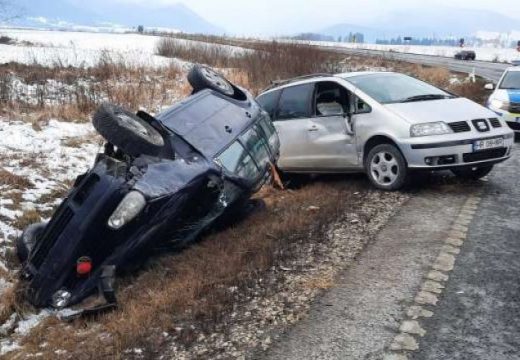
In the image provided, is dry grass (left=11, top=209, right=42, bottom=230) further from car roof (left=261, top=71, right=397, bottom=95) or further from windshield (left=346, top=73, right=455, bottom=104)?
windshield (left=346, top=73, right=455, bottom=104)

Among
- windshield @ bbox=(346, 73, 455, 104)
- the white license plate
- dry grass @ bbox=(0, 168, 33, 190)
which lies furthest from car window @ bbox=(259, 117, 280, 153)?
dry grass @ bbox=(0, 168, 33, 190)

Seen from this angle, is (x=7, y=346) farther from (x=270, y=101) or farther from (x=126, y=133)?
(x=270, y=101)

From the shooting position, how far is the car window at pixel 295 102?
7855 mm

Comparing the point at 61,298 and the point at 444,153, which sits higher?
the point at 444,153

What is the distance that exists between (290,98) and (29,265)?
4.63 metres

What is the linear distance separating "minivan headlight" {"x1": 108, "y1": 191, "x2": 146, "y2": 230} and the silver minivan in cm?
350

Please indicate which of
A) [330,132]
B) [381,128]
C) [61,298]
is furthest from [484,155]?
[61,298]

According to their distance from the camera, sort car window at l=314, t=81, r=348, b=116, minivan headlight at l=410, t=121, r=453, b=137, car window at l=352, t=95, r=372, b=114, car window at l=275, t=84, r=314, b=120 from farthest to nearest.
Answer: car window at l=275, t=84, r=314, b=120
car window at l=314, t=81, r=348, b=116
car window at l=352, t=95, r=372, b=114
minivan headlight at l=410, t=121, r=453, b=137

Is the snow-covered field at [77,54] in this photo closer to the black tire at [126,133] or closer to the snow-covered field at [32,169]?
the snow-covered field at [32,169]

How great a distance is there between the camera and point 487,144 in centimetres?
643

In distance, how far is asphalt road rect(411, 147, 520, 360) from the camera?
326 centimetres

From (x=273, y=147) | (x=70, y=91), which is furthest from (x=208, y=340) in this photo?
(x=70, y=91)

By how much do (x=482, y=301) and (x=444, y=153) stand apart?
2791 millimetres

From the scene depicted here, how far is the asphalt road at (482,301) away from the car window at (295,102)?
3060 millimetres
